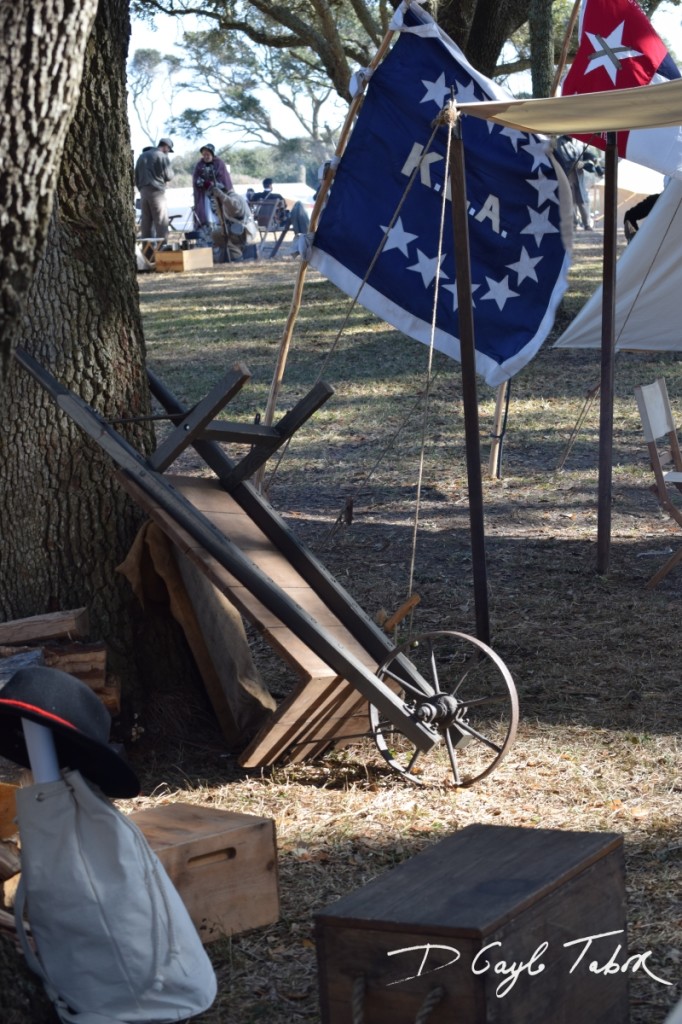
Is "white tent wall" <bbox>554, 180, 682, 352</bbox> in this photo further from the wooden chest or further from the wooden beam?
the wooden chest

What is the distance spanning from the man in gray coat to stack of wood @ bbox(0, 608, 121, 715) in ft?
62.1

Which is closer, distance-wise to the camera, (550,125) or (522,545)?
(550,125)

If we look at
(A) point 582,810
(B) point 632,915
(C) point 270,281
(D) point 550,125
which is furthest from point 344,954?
(C) point 270,281

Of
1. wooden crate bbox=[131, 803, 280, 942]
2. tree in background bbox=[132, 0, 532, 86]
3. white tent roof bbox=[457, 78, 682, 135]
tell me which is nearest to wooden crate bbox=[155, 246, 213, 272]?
tree in background bbox=[132, 0, 532, 86]

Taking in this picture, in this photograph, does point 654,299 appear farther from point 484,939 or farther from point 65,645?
point 484,939

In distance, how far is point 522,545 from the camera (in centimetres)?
743

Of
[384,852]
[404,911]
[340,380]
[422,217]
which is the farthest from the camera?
[340,380]

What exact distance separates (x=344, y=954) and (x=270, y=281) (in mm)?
18462

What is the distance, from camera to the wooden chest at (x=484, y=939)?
235cm

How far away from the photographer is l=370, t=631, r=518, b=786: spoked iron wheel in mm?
4234

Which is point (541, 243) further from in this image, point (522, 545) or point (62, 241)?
point (62, 241)

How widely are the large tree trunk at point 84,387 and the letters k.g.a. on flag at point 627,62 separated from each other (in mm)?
3201
